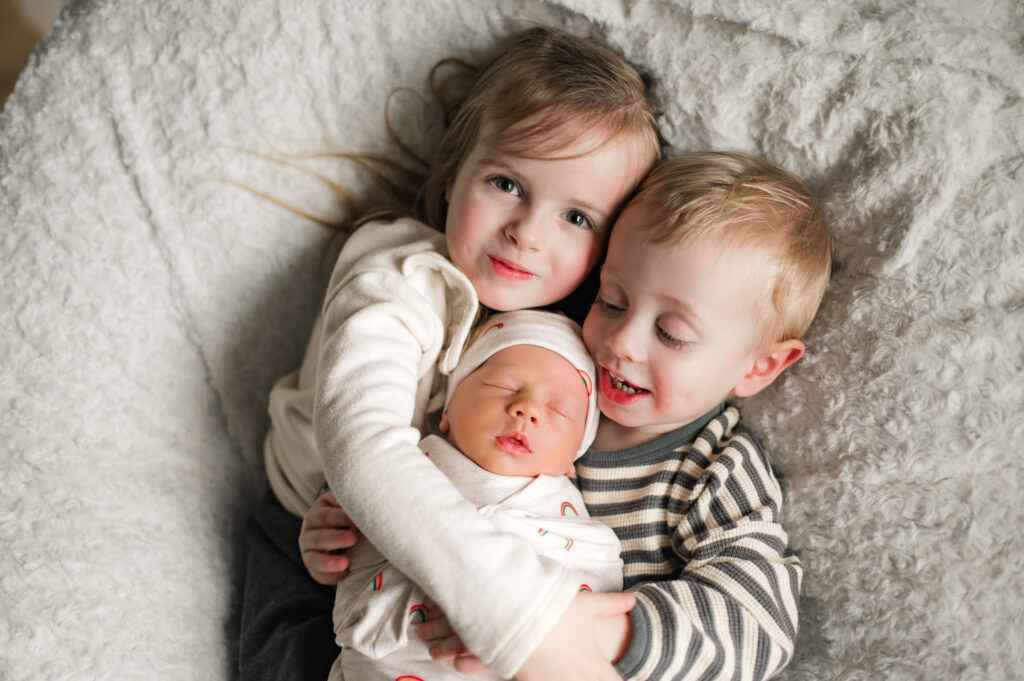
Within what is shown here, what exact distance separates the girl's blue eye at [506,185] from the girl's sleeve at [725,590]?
0.49 meters

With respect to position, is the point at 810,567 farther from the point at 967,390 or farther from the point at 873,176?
the point at 873,176

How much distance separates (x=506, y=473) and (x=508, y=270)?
0.96 feet

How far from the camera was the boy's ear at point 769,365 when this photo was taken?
1050 mm

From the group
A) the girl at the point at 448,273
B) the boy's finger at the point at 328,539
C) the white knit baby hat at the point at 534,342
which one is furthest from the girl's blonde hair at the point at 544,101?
the boy's finger at the point at 328,539

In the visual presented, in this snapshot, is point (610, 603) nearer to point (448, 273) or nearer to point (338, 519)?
point (338, 519)

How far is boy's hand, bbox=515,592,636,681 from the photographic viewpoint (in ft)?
2.65

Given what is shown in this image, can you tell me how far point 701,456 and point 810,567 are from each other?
8.5 inches

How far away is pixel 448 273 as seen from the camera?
1.07 m

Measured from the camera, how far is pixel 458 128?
1.17m

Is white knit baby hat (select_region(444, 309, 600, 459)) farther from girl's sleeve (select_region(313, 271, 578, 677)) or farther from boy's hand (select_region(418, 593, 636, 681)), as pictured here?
boy's hand (select_region(418, 593, 636, 681))

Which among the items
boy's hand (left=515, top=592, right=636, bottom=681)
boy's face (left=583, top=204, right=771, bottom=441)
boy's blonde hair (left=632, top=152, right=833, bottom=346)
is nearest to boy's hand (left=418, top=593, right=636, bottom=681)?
boy's hand (left=515, top=592, right=636, bottom=681)

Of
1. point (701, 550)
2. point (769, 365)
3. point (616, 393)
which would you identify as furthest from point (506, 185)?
point (701, 550)

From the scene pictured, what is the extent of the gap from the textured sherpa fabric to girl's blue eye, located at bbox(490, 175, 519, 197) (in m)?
0.23

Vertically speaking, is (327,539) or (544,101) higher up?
(544,101)
